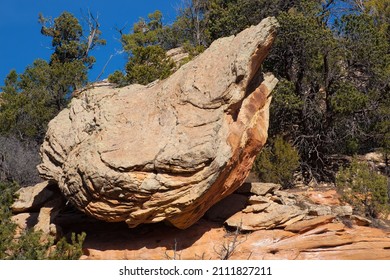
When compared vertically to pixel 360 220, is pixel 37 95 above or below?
above

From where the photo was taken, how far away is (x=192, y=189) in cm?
1154

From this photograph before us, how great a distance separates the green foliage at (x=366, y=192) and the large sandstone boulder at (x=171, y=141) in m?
3.79

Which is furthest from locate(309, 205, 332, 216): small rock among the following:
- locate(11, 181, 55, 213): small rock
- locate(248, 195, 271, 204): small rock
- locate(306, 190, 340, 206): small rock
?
locate(11, 181, 55, 213): small rock

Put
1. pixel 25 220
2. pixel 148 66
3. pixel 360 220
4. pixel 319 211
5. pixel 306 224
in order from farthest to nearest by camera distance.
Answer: pixel 148 66
pixel 25 220
pixel 360 220
pixel 319 211
pixel 306 224

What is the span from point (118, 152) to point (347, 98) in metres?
11.0

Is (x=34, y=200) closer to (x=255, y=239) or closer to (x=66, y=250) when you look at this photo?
(x=66, y=250)

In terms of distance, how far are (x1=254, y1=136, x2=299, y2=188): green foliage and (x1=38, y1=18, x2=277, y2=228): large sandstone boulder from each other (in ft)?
15.7

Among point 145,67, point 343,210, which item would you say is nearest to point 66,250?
point 343,210

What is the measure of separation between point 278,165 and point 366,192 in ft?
11.1

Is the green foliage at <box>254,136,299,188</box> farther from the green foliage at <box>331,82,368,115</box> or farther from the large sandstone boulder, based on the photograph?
the large sandstone boulder

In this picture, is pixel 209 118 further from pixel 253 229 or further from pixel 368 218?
pixel 368 218

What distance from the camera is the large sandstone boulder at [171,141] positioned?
11.5m

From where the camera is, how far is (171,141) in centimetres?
1176

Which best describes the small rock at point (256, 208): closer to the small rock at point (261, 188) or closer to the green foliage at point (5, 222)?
the small rock at point (261, 188)
